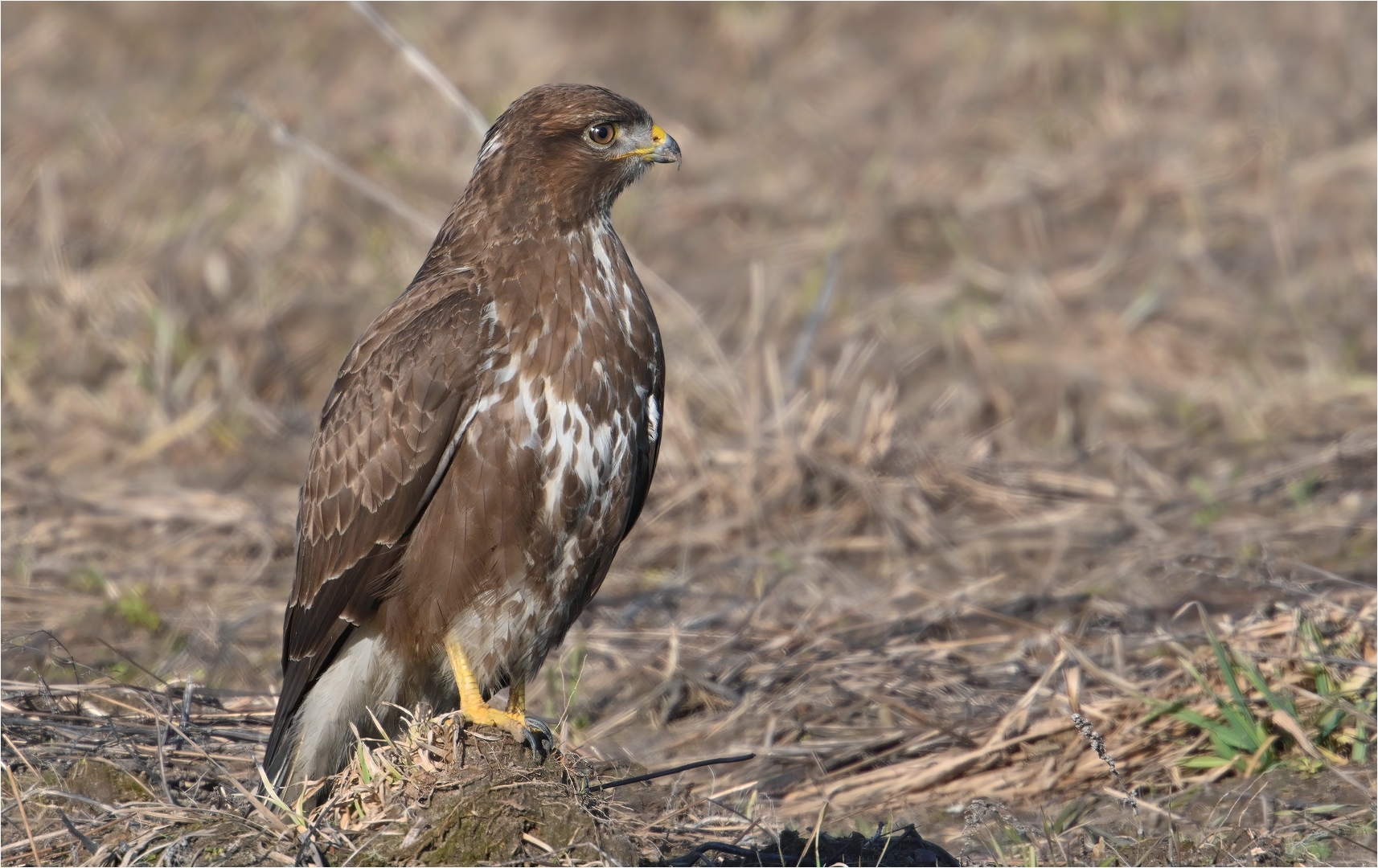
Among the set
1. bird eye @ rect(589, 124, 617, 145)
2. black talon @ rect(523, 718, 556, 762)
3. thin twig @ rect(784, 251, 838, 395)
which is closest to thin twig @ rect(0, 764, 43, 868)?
black talon @ rect(523, 718, 556, 762)

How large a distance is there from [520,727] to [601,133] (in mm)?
1785

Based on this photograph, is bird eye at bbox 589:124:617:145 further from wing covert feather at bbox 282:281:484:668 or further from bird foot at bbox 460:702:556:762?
bird foot at bbox 460:702:556:762

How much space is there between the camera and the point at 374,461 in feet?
14.5

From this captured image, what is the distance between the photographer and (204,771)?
15.7 ft

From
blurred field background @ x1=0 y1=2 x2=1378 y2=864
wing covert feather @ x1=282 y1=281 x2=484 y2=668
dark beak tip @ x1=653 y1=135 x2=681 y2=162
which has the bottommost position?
blurred field background @ x1=0 y1=2 x2=1378 y2=864

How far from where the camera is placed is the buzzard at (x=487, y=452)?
4.31 m

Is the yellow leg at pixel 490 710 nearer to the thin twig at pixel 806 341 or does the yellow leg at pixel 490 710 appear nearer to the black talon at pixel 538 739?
the black talon at pixel 538 739

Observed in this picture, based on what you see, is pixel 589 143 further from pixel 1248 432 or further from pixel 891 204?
pixel 891 204

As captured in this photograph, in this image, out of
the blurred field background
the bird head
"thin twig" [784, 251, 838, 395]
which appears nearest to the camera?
the bird head

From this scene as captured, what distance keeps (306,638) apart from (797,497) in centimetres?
341

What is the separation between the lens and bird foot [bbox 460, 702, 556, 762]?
407 centimetres

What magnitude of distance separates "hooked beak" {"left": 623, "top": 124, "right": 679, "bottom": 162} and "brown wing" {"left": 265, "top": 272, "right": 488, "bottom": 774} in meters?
0.71

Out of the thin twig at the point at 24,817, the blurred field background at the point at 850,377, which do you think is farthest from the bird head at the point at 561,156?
the thin twig at the point at 24,817

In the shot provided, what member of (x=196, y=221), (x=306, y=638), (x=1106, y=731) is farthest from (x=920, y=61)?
(x=306, y=638)
